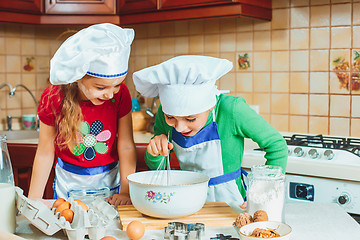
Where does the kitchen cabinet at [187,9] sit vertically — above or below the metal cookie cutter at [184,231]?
above

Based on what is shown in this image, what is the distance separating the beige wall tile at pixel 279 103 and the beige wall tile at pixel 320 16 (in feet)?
1.23

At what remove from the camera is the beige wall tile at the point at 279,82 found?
2.29 m

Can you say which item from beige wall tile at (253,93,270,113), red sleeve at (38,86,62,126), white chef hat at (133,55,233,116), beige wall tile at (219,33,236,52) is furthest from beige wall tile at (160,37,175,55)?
white chef hat at (133,55,233,116)

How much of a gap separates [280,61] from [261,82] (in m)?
0.15

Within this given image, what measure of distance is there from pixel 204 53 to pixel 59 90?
1.28 meters

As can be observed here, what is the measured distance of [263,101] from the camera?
7.75ft

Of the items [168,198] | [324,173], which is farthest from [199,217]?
[324,173]

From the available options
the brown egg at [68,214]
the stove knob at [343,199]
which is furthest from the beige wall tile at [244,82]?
the brown egg at [68,214]

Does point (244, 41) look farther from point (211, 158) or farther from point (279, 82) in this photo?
point (211, 158)

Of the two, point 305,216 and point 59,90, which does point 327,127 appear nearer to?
point 305,216

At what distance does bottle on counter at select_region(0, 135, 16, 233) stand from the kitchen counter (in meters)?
0.04

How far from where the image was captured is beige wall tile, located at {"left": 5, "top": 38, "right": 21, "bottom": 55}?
8.67 ft

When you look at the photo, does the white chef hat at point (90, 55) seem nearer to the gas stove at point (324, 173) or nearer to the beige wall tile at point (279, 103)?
the gas stove at point (324, 173)

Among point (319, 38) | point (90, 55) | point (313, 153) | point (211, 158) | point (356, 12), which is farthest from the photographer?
point (319, 38)
